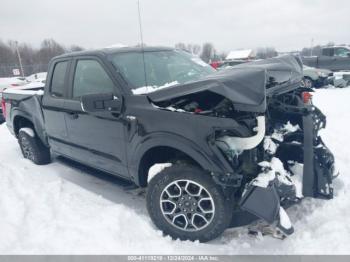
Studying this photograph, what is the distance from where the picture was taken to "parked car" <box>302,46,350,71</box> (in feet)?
52.9

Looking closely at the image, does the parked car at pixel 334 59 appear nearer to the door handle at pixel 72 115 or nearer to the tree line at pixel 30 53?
the door handle at pixel 72 115

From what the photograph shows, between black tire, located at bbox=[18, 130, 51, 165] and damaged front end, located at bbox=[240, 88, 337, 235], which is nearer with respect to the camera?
damaged front end, located at bbox=[240, 88, 337, 235]

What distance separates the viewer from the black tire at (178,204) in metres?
2.76

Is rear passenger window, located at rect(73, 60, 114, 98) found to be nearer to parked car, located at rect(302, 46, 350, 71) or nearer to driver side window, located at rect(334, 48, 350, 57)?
parked car, located at rect(302, 46, 350, 71)

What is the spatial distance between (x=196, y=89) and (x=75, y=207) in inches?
84.6

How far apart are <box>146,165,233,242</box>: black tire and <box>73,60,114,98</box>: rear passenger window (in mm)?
1184

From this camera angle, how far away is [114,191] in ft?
13.8

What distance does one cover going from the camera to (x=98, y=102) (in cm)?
301

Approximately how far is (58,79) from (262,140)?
3.05 metres

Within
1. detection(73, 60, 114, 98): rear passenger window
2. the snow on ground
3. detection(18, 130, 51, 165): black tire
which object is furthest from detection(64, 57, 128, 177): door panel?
detection(18, 130, 51, 165): black tire

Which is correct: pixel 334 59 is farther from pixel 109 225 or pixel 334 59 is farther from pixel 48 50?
pixel 48 50

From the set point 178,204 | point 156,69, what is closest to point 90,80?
point 156,69

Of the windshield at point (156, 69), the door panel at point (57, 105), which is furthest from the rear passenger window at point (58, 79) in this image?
the windshield at point (156, 69)

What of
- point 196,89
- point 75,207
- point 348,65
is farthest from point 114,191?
point 348,65
